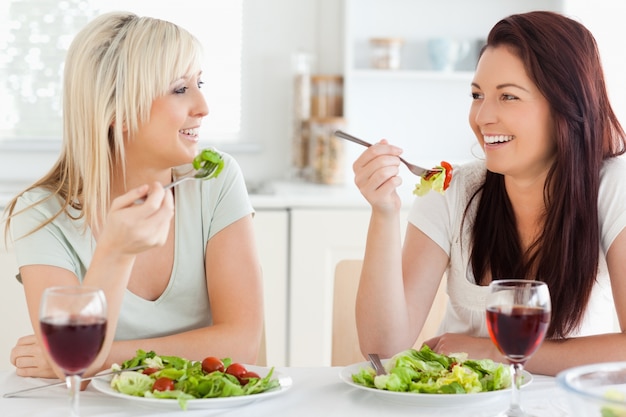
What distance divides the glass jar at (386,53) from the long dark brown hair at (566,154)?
1.71 m

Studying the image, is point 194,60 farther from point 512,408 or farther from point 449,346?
point 512,408

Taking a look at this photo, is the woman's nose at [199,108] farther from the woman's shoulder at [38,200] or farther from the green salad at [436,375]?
the green salad at [436,375]

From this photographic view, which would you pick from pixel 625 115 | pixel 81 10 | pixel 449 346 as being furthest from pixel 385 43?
pixel 449 346

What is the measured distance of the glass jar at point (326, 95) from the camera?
3510 millimetres

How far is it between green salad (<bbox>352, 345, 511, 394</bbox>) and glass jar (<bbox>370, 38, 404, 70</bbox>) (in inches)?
89.0

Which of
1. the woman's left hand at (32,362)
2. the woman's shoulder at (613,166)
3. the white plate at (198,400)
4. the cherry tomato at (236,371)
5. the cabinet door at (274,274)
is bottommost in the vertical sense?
the cabinet door at (274,274)

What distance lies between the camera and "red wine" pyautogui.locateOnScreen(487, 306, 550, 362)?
3.73 ft

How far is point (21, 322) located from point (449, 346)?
146 centimetres

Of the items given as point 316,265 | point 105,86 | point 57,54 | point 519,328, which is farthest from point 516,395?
point 57,54

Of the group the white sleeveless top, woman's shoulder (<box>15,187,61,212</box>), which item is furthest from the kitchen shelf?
woman's shoulder (<box>15,187,61,212</box>)

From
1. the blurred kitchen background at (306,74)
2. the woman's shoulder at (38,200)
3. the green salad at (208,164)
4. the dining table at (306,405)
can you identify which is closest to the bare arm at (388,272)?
the green salad at (208,164)

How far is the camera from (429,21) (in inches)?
142

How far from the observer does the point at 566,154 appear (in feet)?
5.61

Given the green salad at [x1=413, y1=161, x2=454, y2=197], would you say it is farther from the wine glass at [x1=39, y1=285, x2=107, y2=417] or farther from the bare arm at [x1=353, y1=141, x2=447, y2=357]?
the wine glass at [x1=39, y1=285, x2=107, y2=417]
